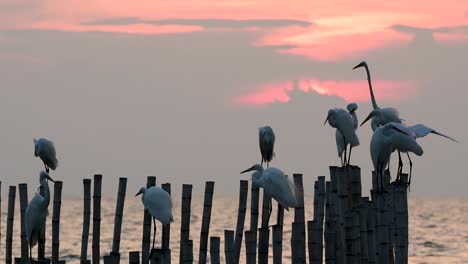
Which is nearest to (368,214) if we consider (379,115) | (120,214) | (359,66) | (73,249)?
(379,115)

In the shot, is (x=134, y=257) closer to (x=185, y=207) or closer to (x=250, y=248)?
(x=250, y=248)

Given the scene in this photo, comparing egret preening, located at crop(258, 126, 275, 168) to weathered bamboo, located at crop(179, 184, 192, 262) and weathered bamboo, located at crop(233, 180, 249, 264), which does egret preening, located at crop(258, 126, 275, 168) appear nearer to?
weathered bamboo, located at crop(233, 180, 249, 264)

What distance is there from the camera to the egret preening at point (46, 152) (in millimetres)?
18938

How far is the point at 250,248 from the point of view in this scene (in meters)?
13.2

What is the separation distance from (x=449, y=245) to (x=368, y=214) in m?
34.3

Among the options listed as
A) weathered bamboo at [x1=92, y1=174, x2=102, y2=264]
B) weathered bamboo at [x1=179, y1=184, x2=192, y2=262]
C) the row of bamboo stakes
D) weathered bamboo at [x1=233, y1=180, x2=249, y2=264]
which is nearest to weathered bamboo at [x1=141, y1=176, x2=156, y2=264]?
the row of bamboo stakes

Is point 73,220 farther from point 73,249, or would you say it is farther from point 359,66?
point 359,66

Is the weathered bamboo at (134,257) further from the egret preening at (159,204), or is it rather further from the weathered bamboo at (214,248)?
the egret preening at (159,204)

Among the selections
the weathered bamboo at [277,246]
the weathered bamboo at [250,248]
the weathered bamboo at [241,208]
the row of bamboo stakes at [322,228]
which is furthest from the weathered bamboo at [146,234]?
the weathered bamboo at [277,246]

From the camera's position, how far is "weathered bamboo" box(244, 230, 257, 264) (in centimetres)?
1304

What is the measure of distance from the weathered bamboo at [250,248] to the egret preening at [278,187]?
0.95 meters

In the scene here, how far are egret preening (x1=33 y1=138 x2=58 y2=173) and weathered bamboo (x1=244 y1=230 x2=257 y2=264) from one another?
6323 mm

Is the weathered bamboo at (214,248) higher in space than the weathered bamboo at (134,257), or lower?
higher

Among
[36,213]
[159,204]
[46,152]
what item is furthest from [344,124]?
[46,152]
